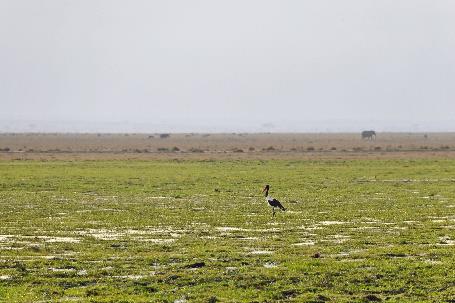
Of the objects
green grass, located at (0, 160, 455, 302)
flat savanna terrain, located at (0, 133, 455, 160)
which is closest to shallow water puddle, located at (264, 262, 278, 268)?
green grass, located at (0, 160, 455, 302)

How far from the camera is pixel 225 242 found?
24656 millimetres

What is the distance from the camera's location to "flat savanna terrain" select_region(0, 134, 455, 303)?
17.7 m

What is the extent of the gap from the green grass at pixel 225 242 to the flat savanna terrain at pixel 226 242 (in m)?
0.04

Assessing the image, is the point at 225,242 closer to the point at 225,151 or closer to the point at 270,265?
the point at 270,265

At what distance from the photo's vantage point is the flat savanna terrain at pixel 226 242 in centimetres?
1773

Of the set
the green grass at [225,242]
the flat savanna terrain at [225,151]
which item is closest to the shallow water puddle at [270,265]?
the green grass at [225,242]

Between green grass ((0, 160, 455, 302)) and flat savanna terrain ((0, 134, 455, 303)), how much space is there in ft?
0.14

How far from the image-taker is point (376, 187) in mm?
47406

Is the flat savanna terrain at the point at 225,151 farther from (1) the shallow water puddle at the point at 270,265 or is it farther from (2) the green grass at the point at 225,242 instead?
(1) the shallow water puddle at the point at 270,265

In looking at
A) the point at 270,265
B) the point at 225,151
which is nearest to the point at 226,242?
the point at 270,265

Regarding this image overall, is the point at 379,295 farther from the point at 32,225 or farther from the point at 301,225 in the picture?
the point at 32,225

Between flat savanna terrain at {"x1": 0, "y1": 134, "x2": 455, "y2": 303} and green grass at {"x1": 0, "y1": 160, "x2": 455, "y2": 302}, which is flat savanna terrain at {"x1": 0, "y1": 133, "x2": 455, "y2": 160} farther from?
green grass at {"x1": 0, "y1": 160, "x2": 455, "y2": 302}

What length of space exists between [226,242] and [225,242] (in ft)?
0.11

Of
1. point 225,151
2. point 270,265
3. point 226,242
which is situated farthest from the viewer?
point 225,151
